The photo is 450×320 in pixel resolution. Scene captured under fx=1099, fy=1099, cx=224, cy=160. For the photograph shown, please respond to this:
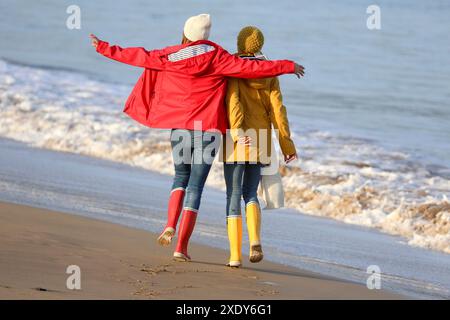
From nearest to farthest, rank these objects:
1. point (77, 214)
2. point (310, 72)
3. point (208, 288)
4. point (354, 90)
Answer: point (208, 288), point (77, 214), point (354, 90), point (310, 72)

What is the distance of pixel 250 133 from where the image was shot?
7602mm

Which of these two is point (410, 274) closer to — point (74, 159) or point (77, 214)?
point (77, 214)

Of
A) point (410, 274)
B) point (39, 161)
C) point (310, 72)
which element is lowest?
point (410, 274)

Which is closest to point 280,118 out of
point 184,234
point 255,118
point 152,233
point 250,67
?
point 255,118

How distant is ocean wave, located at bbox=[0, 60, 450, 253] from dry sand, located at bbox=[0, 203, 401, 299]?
2905mm

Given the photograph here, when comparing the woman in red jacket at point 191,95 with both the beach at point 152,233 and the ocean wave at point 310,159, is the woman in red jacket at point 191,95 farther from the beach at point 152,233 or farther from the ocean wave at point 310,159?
the ocean wave at point 310,159

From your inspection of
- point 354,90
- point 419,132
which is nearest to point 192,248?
point 419,132

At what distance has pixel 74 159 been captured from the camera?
13.4 meters

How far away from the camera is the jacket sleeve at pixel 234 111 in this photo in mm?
7523

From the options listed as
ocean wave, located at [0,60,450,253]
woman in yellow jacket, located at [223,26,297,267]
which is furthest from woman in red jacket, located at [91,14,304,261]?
ocean wave, located at [0,60,450,253]

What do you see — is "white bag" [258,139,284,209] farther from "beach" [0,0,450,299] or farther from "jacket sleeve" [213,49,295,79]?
"jacket sleeve" [213,49,295,79]

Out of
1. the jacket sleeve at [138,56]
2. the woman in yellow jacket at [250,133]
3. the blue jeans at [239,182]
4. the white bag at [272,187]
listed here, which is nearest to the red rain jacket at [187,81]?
the jacket sleeve at [138,56]

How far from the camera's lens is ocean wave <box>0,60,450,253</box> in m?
11.2
